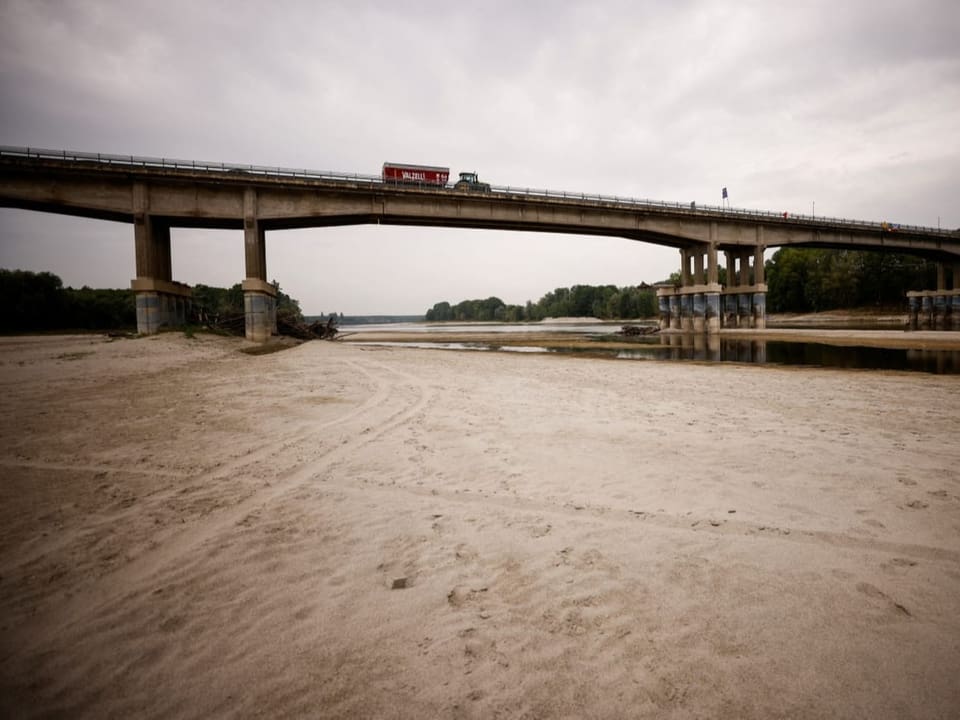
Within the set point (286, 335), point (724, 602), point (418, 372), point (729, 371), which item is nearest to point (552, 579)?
point (724, 602)

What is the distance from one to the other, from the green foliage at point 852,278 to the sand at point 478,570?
10432 cm

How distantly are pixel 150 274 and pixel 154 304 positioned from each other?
2.40 metres

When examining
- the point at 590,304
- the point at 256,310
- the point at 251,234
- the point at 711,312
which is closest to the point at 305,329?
the point at 256,310

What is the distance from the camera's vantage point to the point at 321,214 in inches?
1336

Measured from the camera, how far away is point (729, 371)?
17156mm

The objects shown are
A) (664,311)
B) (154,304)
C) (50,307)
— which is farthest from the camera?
(50,307)

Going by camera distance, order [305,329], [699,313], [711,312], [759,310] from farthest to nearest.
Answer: [759,310] < [699,313] < [711,312] < [305,329]

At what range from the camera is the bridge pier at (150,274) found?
28.4 m

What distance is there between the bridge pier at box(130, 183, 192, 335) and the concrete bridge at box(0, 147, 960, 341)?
0.23 ft

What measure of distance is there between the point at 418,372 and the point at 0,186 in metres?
32.8

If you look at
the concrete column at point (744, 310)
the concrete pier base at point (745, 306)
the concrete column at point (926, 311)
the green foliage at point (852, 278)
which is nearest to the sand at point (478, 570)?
the concrete pier base at point (745, 306)

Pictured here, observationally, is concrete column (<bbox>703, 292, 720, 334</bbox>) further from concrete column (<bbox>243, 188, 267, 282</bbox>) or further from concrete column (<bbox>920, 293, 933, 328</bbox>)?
concrete column (<bbox>243, 188, 267, 282</bbox>)

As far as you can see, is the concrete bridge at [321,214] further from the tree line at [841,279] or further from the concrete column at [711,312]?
the tree line at [841,279]

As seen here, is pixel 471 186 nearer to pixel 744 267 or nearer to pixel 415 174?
pixel 415 174
